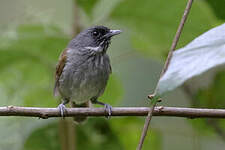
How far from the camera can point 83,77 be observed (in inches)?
152

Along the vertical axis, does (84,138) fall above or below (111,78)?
below

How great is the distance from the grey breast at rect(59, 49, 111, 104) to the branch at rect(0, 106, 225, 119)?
1636 millimetres

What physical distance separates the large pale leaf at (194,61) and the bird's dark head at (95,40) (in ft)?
10.3

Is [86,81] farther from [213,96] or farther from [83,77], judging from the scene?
[213,96]

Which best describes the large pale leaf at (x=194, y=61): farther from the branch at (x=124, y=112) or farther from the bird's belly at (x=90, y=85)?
the bird's belly at (x=90, y=85)

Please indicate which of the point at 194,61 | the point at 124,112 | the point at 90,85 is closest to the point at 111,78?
the point at 90,85

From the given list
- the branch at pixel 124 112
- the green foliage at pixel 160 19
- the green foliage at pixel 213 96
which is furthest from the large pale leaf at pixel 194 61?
the green foliage at pixel 213 96

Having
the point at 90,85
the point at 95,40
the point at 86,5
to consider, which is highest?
the point at 86,5

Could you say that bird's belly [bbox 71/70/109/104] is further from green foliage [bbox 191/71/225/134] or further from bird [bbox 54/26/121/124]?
green foliage [bbox 191/71/225/134]

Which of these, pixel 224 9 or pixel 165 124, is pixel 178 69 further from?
pixel 165 124

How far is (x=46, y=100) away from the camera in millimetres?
3373

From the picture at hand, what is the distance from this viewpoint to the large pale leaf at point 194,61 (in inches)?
31.2

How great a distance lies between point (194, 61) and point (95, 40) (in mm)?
3405

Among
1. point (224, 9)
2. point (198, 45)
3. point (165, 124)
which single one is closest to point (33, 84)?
point (165, 124)
